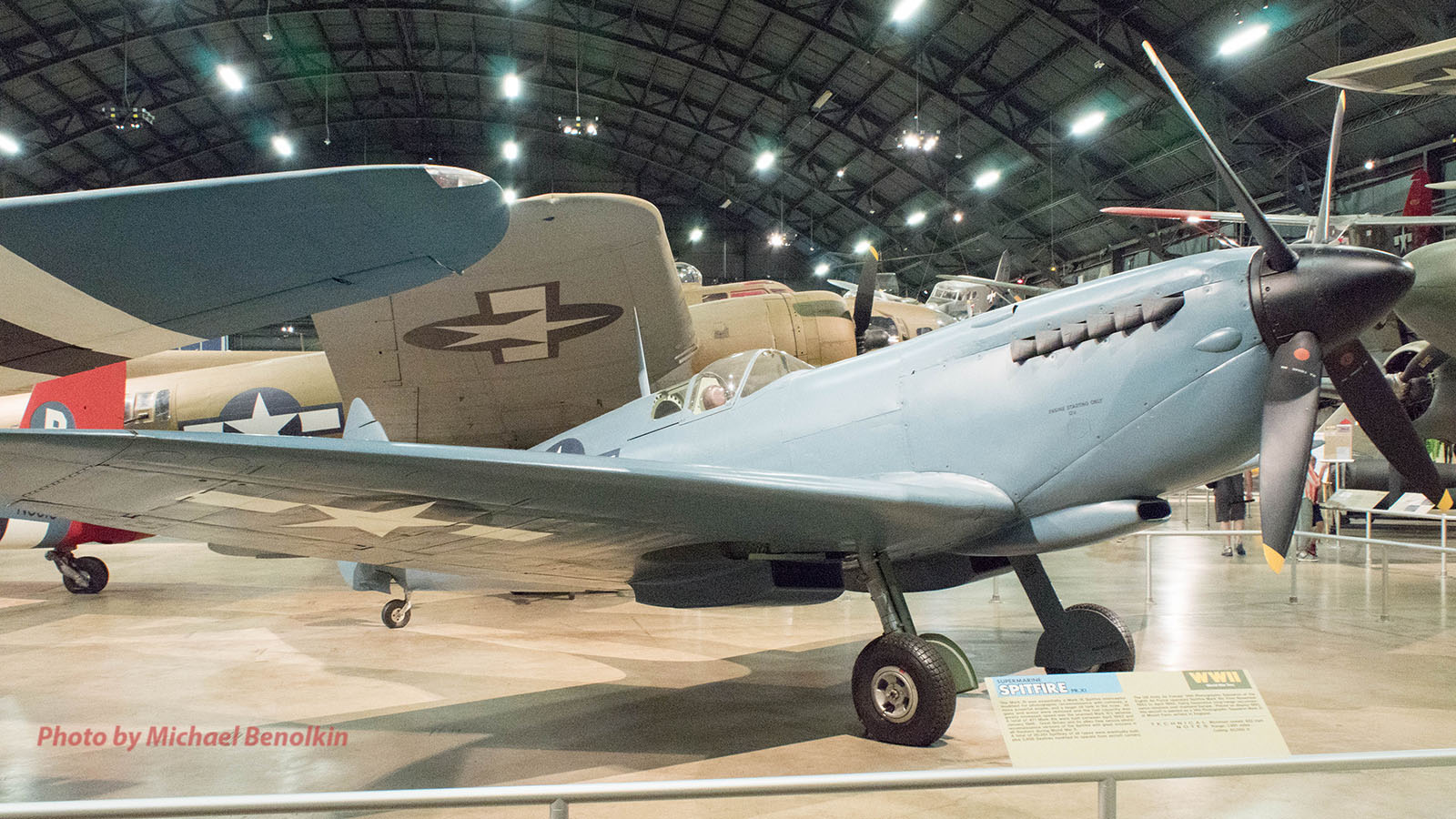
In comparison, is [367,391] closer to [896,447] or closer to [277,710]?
[277,710]

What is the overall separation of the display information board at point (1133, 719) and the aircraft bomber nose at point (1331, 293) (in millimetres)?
1674

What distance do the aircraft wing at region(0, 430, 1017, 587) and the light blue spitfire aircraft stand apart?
12mm

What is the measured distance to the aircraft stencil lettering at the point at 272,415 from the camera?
7.93m

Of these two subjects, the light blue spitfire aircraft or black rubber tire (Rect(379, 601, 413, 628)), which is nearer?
the light blue spitfire aircraft

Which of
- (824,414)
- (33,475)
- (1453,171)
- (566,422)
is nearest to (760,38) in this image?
(1453,171)

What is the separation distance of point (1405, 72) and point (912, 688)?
15.3 feet

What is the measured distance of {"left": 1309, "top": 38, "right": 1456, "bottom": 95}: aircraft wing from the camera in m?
4.58

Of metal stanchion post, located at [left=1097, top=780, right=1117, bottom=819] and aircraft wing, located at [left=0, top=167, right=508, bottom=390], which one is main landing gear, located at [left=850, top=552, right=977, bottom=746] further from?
aircraft wing, located at [left=0, top=167, right=508, bottom=390]

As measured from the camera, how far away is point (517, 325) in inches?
250

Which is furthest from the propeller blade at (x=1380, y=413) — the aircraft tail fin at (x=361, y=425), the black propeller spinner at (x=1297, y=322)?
the aircraft tail fin at (x=361, y=425)

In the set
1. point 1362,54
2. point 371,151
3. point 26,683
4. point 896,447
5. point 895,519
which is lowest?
point 26,683

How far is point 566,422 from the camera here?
765cm

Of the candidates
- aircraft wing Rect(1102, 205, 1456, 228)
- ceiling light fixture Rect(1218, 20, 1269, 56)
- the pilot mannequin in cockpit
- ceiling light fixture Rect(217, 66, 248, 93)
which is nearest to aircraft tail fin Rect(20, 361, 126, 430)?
the pilot mannequin in cockpit

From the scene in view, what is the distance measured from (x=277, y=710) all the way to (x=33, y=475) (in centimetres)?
238
